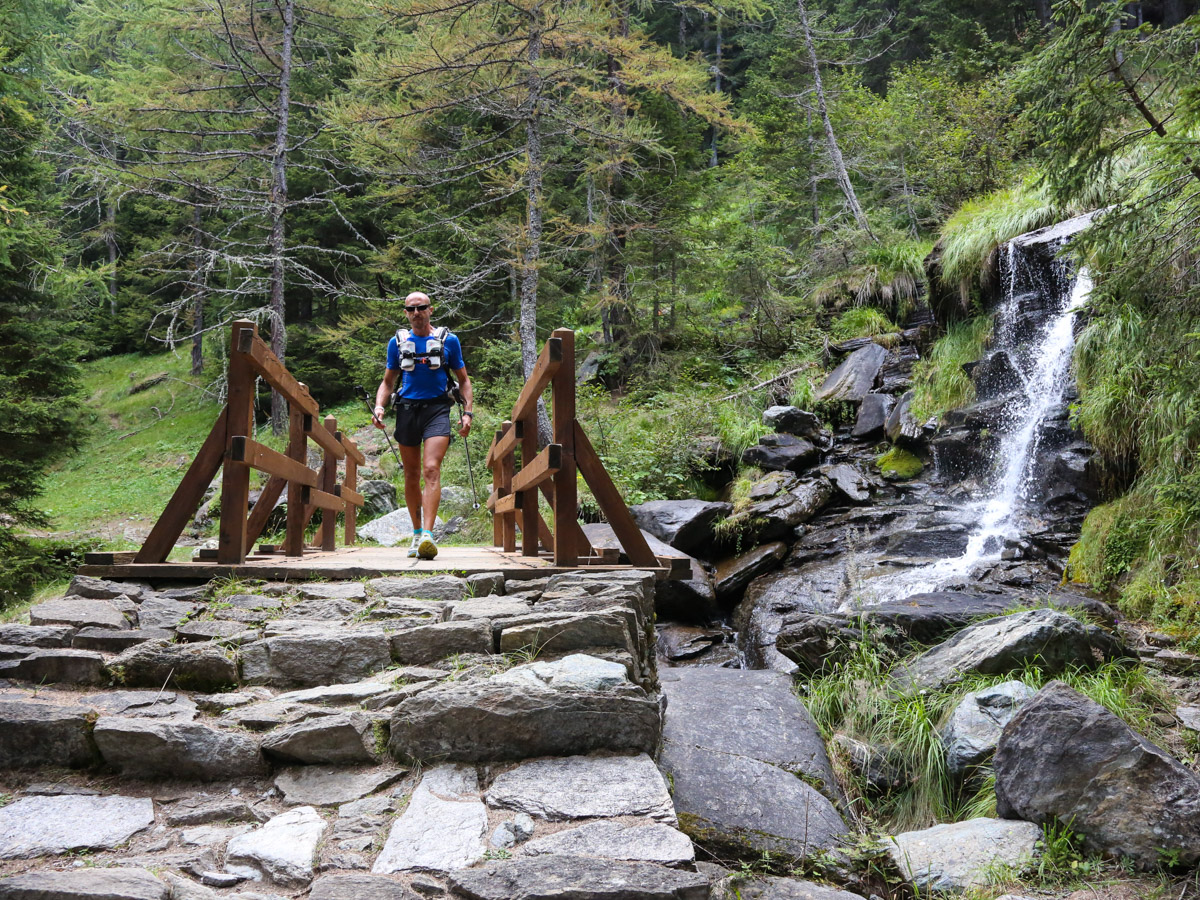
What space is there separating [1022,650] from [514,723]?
12.9 ft

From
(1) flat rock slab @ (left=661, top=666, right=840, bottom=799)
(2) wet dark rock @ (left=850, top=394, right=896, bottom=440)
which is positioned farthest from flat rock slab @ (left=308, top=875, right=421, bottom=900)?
(2) wet dark rock @ (left=850, top=394, right=896, bottom=440)

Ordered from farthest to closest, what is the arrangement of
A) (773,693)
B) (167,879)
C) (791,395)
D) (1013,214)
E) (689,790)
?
1. (791,395)
2. (1013,214)
3. (773,693)
4. (689,790)
5. (167,879)

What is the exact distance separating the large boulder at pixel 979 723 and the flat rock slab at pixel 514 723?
260 centimetres

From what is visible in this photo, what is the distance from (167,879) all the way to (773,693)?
12.7 feet

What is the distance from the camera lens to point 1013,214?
12.7 metres

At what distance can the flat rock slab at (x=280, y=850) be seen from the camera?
2301mm

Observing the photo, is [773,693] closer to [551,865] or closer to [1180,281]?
[551,865]

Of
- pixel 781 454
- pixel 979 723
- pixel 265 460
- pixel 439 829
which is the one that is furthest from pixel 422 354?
pixel 781 454

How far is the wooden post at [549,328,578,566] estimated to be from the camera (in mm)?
4555

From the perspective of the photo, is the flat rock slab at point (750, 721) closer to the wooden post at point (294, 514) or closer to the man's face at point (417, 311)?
the wooden post at point (294, 514)

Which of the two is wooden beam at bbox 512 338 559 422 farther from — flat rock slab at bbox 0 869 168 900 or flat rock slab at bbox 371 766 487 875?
flat rock slab at bbox 0 869 168 900

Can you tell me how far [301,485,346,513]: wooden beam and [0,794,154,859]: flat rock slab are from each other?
12.1ft

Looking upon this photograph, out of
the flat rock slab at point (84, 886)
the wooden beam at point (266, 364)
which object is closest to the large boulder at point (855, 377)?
the wooden beam at point (266, 364)

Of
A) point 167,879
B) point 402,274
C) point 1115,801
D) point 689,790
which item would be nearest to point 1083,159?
point 1115,801
